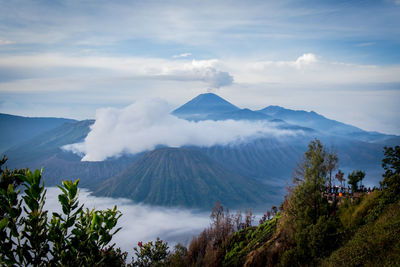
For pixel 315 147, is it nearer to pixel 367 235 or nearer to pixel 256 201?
pixel 367 235

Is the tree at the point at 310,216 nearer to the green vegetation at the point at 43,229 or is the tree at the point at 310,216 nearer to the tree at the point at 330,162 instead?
the tree at the point at 330,162

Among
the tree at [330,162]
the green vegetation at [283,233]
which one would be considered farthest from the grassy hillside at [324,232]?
the tree at [330,162]

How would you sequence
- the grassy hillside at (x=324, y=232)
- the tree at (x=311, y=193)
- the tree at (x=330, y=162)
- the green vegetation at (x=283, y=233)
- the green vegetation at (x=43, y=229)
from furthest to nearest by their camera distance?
the tree at (x=330, y=162), the tree at (x=311, y=193), the grassy hillside at (x=324, y=232), the green vegetation at (x=283, y=233), the green vegetation at (x=43, y=229)

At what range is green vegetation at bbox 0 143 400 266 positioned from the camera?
5.74 metres

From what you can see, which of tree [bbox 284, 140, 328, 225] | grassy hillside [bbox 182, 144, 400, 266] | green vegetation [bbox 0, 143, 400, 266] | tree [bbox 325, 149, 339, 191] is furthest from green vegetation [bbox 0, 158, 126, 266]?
tree [bbox 325, 149, 339, 191]

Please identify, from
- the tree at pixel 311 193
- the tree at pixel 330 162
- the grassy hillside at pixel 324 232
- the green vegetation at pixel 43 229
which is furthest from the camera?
the tree at pixel 330 162

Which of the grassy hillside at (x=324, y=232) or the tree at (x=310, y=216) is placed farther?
the tree at (x=310, y=216)

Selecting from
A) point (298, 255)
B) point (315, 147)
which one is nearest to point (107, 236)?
point (298, 255)

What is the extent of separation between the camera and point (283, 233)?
18.9 metres

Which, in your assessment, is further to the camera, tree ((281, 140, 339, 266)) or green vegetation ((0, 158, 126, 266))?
tree ((281, 140, 339, 266))

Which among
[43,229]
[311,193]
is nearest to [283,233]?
[311,193]

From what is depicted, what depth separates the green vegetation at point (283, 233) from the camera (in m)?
5.74

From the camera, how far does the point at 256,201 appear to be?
195250 millimetres

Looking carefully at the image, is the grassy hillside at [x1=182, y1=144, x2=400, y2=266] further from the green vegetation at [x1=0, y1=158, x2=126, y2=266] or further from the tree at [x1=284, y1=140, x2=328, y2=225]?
the green vegetation at [x1=0, y1=158, x2=126, y2=266]
